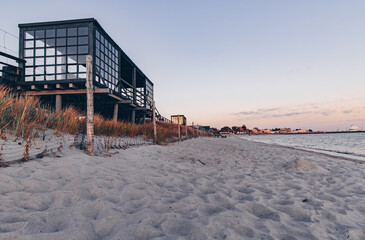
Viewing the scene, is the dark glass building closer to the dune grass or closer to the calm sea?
the dune grass

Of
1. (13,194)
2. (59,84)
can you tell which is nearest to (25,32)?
(59,84)

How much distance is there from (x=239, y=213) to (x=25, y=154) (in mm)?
3665

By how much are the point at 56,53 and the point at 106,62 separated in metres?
2.80

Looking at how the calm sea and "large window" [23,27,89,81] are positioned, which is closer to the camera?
"large window" [23,27,89,81]

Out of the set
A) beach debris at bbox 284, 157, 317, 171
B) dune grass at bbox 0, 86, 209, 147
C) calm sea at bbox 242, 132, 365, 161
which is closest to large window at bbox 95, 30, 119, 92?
dune grass at bbox 0, 86, 209, 147

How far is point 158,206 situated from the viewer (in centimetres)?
222

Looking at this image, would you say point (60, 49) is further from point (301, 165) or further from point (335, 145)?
point (335, 145)

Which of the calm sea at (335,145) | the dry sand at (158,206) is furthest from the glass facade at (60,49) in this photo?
the calm sea at (335,145)

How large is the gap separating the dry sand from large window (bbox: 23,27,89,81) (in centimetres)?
926

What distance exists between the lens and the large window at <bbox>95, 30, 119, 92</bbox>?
11262 millimetres

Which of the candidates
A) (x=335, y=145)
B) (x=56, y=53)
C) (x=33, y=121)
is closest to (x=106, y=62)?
(x=56, y=53)

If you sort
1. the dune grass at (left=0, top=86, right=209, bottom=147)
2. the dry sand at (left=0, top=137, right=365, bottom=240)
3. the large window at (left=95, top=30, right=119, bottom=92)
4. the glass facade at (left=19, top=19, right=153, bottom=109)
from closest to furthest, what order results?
the dry sand at (left=0, top=137, right=365, bottom=240) → the dune grass at (left=0, top=86, right=209, bottom=147) → the glass facade at (left=19, top=19, right=153, bottom=109) → the large window at (left=95, top=30, right=119, bottom=92)

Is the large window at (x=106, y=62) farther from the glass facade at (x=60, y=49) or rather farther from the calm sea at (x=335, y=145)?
the calm sea at (x=335, y=145)

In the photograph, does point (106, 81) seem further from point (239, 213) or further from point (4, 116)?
point (239, 213)
